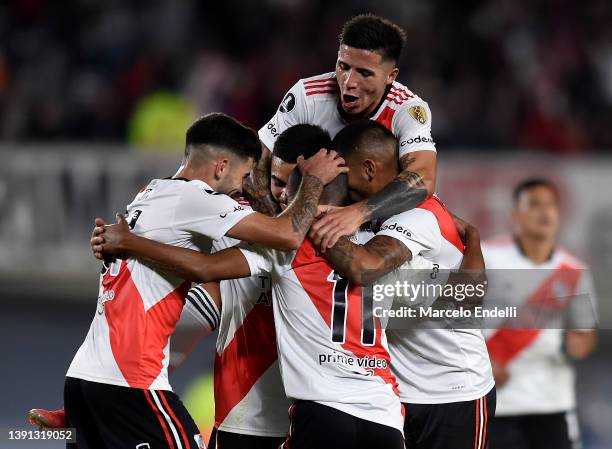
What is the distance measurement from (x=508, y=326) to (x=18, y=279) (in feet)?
28.2

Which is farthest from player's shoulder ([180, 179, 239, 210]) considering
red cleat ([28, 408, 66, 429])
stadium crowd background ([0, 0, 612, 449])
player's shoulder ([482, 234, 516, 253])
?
stadium crowd background ([0, 0, 612, 449])

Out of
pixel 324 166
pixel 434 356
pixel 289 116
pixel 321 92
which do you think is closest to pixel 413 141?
pixel 321 92

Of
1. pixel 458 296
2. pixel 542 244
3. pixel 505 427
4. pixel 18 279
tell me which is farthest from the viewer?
pixel 18 279

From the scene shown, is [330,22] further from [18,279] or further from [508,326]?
[508,326]

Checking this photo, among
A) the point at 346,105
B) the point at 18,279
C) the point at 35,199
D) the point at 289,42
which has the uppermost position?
the point at 289,42

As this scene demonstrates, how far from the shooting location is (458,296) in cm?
510

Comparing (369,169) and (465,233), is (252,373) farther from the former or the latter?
(465,233)

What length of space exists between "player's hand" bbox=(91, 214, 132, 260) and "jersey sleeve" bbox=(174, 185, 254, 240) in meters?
0.22

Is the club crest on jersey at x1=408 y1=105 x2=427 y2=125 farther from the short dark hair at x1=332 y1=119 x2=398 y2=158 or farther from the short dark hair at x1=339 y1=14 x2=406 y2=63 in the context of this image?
the short dark hair at x1=332 y1=119 x2=398 y2=158

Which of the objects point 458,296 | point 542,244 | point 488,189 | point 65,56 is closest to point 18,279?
point 65,56

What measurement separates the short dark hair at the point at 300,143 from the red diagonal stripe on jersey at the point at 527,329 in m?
2.03

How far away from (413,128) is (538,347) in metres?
1.71

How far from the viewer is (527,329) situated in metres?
6.26

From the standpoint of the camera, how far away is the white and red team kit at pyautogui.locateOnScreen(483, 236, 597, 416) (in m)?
6.19
